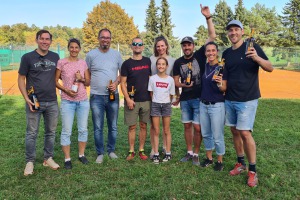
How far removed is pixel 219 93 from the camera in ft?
13.7

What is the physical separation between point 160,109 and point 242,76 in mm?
1492

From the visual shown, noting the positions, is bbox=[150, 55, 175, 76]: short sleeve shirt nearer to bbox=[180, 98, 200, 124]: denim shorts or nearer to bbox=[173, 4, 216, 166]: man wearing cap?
bbox=[173, 4, 216, 166]: man wearing cap

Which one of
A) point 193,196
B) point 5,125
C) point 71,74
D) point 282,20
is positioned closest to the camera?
point 193,196

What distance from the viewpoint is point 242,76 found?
3.82 metres

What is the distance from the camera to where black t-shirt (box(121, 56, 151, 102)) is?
185 inches

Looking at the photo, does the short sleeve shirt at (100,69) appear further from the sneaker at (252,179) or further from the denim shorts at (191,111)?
the sneaker at (252,179)

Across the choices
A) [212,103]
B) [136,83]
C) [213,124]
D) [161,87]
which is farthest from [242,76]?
[136,83]

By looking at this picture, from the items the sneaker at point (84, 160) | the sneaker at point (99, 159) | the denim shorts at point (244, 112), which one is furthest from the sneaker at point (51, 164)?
the denim shorts at point (244, 112)

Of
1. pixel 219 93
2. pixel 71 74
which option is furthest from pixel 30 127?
pixel 219 93

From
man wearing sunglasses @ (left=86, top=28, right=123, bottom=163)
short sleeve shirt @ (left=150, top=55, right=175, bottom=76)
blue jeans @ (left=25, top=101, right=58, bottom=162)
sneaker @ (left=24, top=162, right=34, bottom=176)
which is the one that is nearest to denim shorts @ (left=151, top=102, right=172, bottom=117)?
short sleeve shirt @ (left=150, top=55, right=175, bottom=76)

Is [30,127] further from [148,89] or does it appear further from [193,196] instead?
[193,196]

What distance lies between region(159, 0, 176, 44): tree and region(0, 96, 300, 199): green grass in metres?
46.4

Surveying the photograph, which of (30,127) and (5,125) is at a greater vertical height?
(30,127)

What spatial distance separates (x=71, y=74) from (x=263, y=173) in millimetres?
3256
